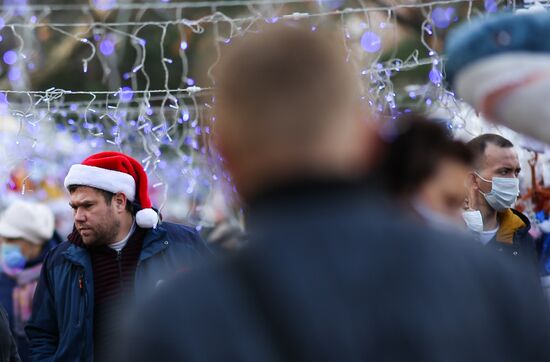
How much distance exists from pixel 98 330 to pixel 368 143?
342 centimetres

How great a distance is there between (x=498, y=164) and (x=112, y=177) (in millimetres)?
2078

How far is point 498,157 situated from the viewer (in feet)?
18.0

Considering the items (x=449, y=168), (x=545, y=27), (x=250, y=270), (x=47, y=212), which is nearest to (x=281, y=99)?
(x=250, y=270)

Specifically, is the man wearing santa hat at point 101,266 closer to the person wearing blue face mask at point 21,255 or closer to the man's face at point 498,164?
the man's face at point 498,164

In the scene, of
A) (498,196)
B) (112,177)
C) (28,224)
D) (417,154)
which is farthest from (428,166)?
(28,224)

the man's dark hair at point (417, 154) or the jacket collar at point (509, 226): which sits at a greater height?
the man's dark hair at point (417, 154)

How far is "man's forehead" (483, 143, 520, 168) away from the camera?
A: 547cm

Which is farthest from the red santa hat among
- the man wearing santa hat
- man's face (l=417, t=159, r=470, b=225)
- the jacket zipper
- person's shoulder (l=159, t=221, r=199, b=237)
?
man's face (l=417, t=159, r=470, b=225)

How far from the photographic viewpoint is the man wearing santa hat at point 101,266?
16.1ft

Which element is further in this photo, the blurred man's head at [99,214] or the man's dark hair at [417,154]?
the blurred man's head at [99,214]

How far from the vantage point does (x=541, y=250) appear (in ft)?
19.9

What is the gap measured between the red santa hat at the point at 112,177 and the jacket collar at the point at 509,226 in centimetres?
182

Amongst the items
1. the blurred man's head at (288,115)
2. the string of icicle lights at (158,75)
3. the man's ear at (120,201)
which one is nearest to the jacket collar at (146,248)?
the man's ear at (120,201)

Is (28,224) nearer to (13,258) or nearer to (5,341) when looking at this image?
(13,258)
